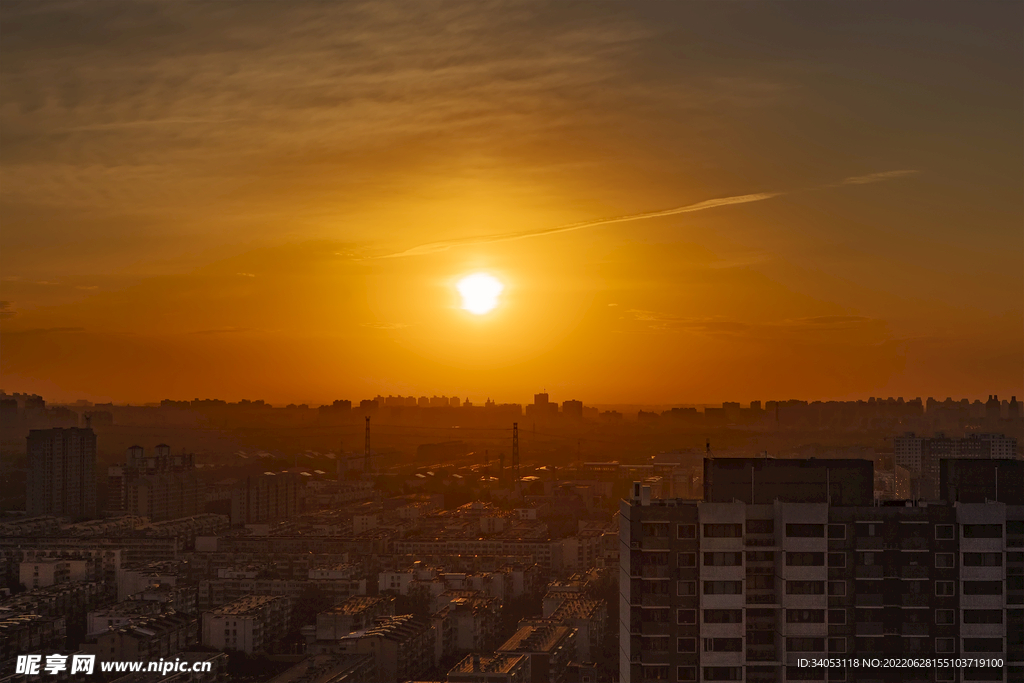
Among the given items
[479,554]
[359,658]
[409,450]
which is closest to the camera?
[359,658]

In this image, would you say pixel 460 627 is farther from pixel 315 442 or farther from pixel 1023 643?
pixel 315 442

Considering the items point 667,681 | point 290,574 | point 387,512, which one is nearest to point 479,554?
point 290,574

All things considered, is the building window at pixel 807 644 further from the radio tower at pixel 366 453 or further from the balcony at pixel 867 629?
the radio tower at pixel 366 453

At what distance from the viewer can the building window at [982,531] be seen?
14.1ft

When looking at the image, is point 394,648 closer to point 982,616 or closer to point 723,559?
point 723,559

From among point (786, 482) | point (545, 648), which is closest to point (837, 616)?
point (786, 482)

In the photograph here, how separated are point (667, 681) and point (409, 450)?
22565mm

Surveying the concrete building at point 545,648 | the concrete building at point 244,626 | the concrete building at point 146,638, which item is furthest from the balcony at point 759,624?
the concrete building at point 244,626

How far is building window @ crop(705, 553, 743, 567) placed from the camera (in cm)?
419

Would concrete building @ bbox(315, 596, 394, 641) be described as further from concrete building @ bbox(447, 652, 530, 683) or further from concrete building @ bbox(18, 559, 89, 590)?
concrete building @ bbox(18, 559, 89, 590)

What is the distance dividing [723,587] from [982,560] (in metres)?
1.17

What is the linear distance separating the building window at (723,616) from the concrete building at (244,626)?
7.26m

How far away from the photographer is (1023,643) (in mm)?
4230

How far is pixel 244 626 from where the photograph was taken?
34.0 ft
